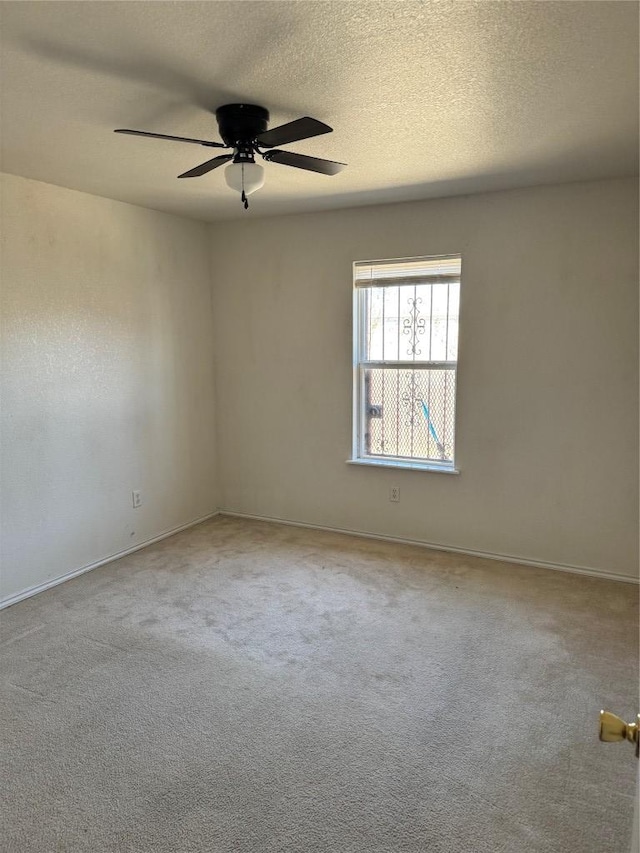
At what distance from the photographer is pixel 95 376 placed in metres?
3.66

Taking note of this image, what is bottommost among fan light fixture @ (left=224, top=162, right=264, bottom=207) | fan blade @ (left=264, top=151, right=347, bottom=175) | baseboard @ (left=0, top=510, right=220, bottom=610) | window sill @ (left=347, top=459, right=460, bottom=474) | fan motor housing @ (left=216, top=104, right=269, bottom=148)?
baseboard @ (left=0, top=510, right=220, bottom=610)

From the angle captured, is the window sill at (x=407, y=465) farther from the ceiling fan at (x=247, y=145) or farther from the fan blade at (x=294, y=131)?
the fan blade at (x=294, y=131)

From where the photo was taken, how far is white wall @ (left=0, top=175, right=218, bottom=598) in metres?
3.21

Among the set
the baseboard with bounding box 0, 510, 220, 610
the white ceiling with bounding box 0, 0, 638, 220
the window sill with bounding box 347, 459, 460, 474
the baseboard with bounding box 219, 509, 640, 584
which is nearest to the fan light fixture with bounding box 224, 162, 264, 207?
the white ceiling with bounding box 0, 0, 638, 220

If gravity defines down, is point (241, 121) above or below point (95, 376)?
→ above

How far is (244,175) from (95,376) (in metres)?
1.98

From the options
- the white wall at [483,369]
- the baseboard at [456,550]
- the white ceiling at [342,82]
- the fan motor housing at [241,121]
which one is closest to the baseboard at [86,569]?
the baseboard at [456,550]

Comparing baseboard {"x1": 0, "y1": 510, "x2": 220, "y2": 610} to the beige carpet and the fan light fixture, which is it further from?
the fan light fixture

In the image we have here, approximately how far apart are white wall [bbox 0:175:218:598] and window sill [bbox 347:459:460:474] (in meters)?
1.41

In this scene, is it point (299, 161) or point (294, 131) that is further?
point (299, 161)

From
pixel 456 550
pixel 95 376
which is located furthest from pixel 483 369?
pixel 95 376

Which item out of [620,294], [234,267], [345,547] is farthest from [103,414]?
[620,294]

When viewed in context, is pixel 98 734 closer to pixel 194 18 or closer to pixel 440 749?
pixel 440 749

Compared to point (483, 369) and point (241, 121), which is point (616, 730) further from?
point (483, 369)
